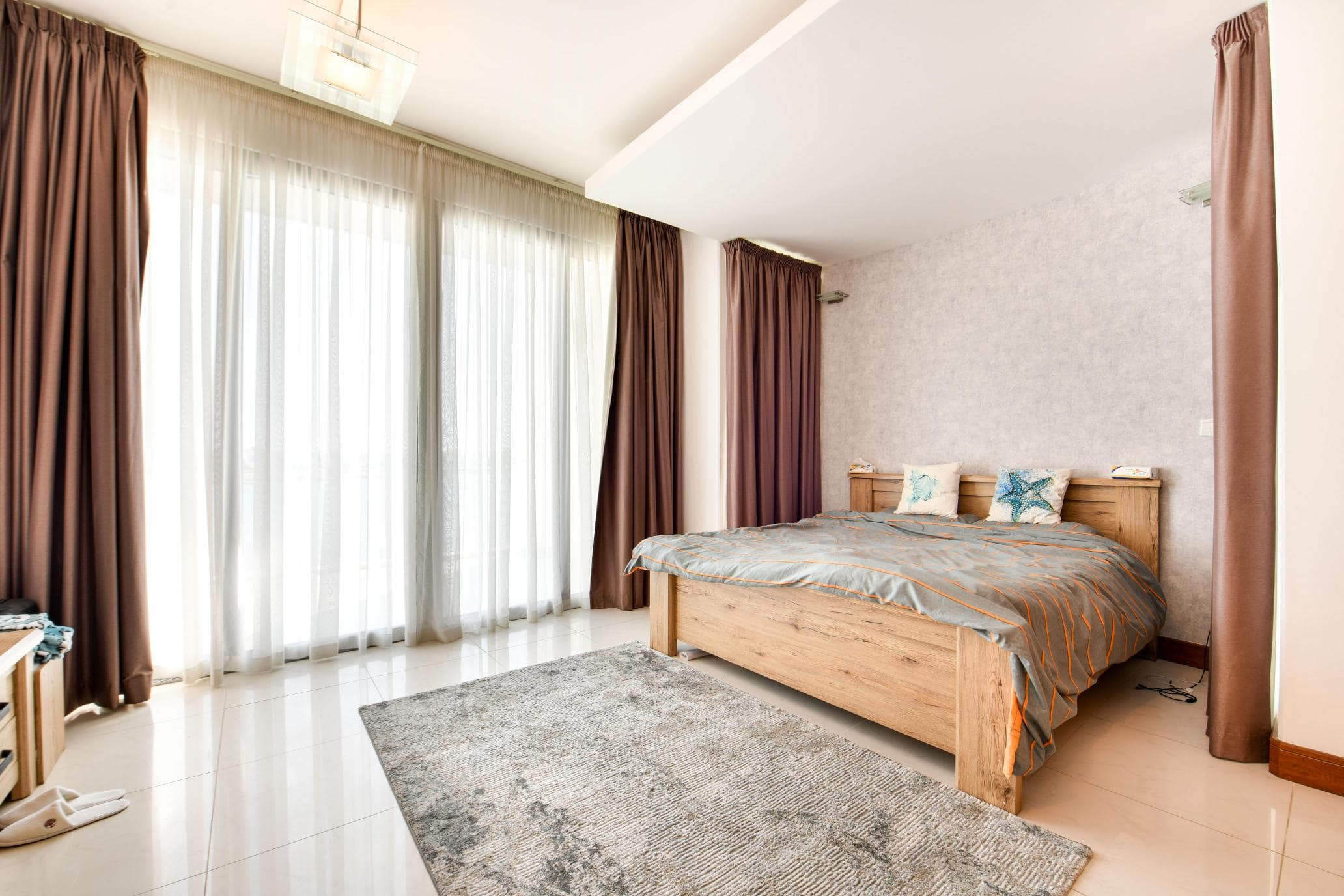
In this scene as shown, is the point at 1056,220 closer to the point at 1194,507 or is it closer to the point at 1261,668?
the point at 1194,507

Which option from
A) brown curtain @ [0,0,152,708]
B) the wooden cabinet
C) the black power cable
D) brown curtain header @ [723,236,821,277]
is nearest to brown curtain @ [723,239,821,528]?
brown curtain header @ [723,236,821,277]

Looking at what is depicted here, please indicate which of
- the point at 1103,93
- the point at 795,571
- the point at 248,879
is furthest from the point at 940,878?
the point at 1103,93

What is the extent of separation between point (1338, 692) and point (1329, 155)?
162 centimetres

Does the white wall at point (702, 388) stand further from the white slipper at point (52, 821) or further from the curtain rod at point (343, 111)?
the white slipper at point (52, 821)

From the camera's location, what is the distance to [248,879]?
4.62 feet

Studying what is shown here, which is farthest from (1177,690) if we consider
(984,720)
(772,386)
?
(772,386)

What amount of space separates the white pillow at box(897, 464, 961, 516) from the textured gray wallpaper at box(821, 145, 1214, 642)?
0.71ft

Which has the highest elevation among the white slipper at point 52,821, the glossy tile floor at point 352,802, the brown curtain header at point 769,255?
the brown curtain header at point 769,255

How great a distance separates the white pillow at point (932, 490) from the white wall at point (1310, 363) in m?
1.69

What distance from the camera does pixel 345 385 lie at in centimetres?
294

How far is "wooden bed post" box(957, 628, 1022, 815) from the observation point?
64.8 inches

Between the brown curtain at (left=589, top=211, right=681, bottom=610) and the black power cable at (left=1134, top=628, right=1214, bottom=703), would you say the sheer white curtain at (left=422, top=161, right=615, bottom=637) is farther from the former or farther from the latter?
the black power cable at (left=1134, top=628, right=1214, bottom=703)

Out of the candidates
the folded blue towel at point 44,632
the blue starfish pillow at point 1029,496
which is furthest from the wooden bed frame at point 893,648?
the folded blue towel at point 44,632

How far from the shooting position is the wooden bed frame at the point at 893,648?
1.69 m
